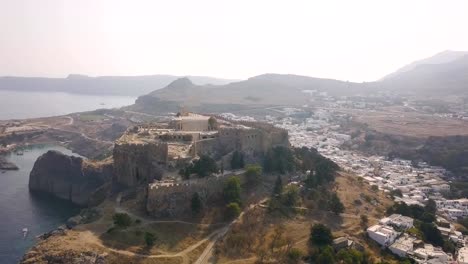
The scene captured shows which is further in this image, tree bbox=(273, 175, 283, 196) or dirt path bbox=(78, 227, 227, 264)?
tree bbox=(273, 175, 283, 196)

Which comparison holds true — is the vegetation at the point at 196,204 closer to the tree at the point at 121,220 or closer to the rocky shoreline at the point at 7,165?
the tree at the point at 121,220

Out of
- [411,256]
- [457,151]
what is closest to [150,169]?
[411,256]

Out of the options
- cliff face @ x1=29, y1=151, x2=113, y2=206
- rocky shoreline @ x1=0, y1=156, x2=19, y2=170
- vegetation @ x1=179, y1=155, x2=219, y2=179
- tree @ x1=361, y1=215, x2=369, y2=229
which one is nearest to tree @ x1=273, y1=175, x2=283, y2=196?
vegetation @ x1=179, y1=155, x2=219, y2=179

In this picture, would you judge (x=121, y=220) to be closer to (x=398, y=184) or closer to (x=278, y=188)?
(x=278, y=188)

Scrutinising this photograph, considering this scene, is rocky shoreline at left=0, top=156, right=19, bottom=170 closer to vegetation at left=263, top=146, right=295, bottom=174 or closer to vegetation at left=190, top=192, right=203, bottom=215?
vegetation at left=263, top=146, right=295, bottom=174

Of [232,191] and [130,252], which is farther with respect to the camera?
[232,191]

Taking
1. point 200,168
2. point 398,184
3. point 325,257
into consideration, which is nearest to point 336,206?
point 325,257

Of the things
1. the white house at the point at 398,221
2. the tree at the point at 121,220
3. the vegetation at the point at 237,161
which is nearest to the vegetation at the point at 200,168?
the vegetation at the point at 237,161
